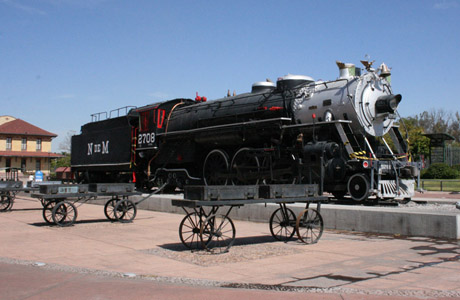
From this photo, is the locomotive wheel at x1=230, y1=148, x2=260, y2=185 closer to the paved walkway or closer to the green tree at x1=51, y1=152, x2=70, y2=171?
the paved walkway

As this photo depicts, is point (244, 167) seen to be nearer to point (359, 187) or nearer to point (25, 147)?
point (359, 187)

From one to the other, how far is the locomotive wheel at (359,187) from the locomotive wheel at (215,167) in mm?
4690

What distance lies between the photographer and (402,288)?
5.77m

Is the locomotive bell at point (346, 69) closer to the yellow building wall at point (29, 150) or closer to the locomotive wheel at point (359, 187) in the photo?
the locomotive wheel at point (359, 187)

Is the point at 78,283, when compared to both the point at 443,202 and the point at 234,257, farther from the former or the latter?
the point at 443,202

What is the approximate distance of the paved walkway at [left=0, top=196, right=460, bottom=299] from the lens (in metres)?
5.68

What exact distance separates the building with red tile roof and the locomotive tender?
56312 millimetres

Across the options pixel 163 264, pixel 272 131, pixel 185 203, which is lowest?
pixel 163 264

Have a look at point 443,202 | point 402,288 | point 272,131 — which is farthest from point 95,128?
point 402,288

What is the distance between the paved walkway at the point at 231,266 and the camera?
5680mm

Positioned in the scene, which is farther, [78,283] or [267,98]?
[267,98]

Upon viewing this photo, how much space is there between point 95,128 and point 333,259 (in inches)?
791

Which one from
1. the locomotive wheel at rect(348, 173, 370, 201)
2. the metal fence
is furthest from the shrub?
the locomotive wheel at rect(348, 173, 370, 201)

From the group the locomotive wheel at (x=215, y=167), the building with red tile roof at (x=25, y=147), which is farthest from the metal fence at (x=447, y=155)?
the building with red tile roof at (x=25, y=147)
